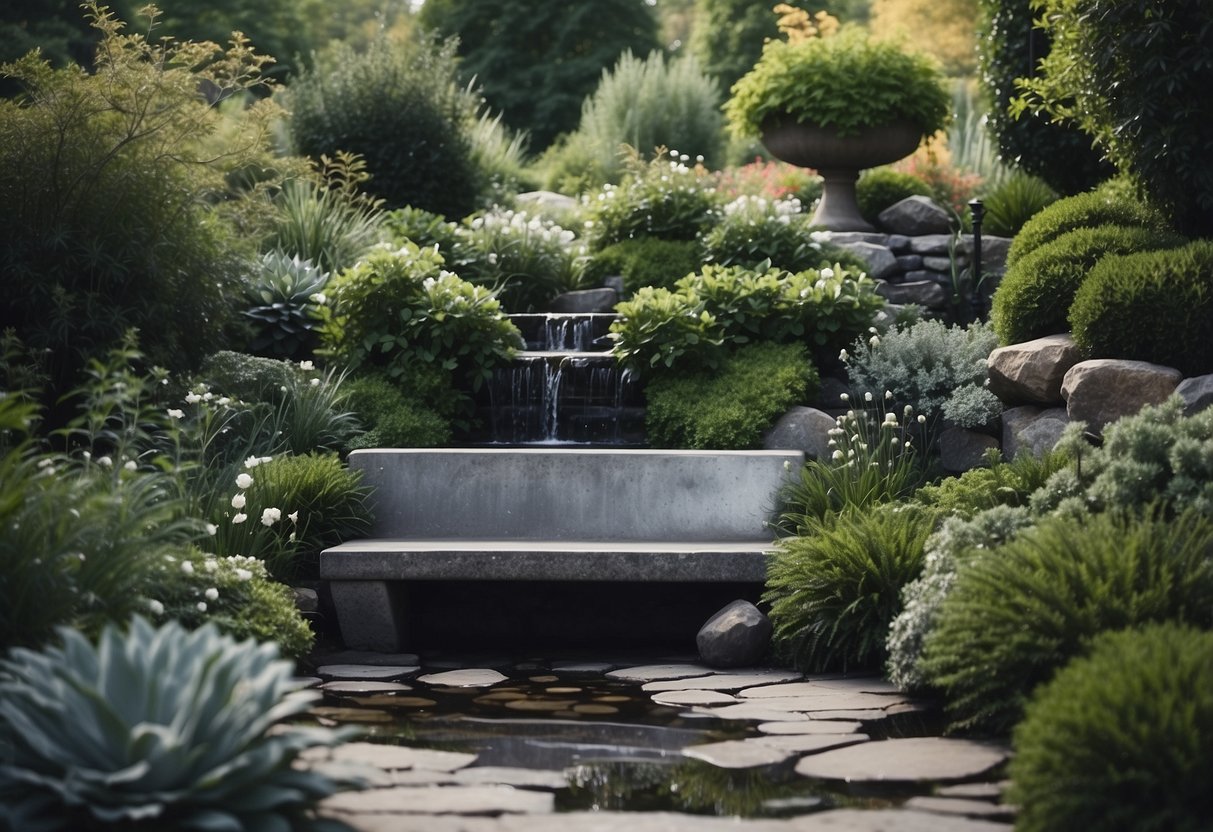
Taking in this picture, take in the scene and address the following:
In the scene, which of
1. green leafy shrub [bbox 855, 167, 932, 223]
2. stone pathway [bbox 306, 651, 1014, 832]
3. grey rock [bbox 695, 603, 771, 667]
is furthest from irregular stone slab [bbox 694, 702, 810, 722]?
green leafy shrub [bbox 855, 167, 932, 223]

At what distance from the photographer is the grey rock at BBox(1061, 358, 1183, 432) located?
20.7 ft

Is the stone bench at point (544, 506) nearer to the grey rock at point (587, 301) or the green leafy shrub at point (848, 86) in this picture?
the grey rock at point (587, 301)

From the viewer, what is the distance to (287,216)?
33.2ft

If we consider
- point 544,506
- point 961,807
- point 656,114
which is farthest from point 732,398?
point 656,114

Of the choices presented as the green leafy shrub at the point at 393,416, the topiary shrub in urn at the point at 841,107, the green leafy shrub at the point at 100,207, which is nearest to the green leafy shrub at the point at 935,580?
the green leafy shrub at the point at 393,416

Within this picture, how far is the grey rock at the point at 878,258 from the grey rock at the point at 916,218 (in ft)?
2.95

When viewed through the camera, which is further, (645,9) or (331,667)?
(645,9)

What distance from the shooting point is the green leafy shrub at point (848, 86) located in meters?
10.5

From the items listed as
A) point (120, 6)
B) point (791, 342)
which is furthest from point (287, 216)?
point (120, 6)

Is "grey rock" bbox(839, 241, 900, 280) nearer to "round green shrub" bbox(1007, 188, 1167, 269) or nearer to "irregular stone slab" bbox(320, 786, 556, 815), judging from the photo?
"round green shrub" bbox(1007, 188, 1167, 269)

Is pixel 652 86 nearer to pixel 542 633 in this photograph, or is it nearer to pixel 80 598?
pixel 542 633

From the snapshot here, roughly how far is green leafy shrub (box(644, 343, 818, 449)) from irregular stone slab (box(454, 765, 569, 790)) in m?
3.59

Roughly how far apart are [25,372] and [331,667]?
196 centimetres

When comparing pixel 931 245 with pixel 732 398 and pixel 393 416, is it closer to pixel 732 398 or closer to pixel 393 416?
pixel 732 398
